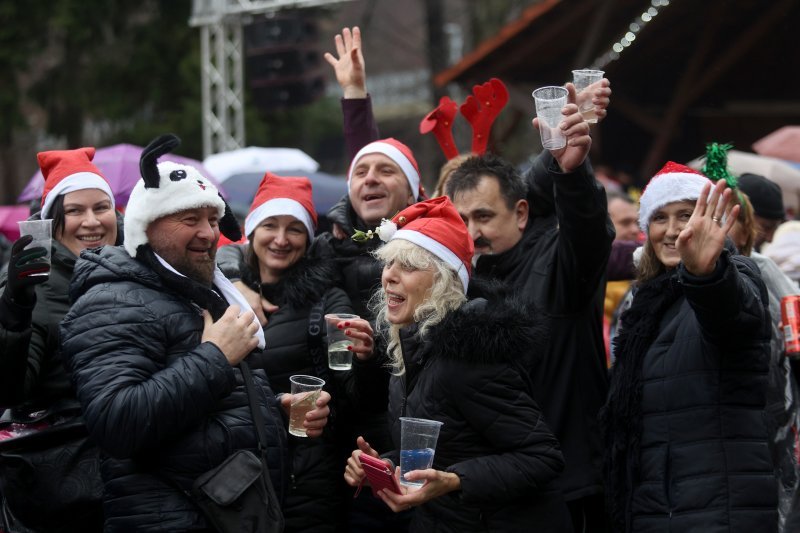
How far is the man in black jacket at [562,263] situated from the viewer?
3.72 m

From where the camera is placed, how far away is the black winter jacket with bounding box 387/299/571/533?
3266mm

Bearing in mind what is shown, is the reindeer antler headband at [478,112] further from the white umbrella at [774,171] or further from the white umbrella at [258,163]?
the white umbrella at [258,163]

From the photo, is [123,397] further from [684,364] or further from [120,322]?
[684,364]

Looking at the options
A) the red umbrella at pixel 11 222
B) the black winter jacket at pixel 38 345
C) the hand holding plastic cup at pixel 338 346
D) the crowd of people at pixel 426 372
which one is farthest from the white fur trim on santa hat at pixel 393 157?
the red umbrella at pixel 11 222

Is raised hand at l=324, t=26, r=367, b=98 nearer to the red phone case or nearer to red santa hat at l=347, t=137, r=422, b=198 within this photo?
red santa hat at l=347, t=137, r=422, b=198

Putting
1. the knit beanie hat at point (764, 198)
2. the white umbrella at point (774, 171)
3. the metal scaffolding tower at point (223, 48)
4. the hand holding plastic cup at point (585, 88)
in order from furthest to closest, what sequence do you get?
the metal scaffolding tower at point (223, 48)
the white umbrella at point (774, 171)
the knit beanie hat at point (764, 198)
the hand holding plastic cup at point (585, 88)

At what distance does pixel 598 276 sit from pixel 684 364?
54cm

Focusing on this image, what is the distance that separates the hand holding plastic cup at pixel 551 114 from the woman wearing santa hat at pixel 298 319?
3.52 ft

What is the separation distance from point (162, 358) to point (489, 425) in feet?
3.46

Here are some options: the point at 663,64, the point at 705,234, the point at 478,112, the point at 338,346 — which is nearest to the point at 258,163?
the point at 478,112

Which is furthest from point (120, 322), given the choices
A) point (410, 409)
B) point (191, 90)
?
point (191, 90)

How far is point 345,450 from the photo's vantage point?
4.39m

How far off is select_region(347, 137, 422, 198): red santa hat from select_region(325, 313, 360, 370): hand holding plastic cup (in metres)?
0.95

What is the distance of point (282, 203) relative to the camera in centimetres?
456
